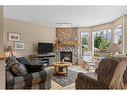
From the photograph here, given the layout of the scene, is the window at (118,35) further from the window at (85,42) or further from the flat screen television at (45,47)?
the flat screen television at (45,47)

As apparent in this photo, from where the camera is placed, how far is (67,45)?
9.67 meters

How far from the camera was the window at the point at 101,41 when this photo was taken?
8.38m

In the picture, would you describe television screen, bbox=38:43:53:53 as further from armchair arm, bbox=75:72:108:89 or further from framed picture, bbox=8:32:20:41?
armchair arm, bbox=75:72:108:89

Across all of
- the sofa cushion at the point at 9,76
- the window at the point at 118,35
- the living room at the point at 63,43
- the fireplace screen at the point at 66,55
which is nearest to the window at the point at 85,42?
the living room at the point at 63,43

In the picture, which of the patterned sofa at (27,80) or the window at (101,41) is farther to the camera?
the window at (101,41)

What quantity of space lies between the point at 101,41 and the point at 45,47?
122 inches

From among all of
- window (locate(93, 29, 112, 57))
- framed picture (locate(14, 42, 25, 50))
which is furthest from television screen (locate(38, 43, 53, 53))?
window (locate(93, 29, 112, 57))

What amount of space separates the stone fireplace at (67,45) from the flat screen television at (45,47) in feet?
2.36

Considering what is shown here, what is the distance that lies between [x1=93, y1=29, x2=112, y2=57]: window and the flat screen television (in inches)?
102

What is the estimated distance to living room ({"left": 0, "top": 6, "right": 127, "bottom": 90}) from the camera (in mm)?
3487
